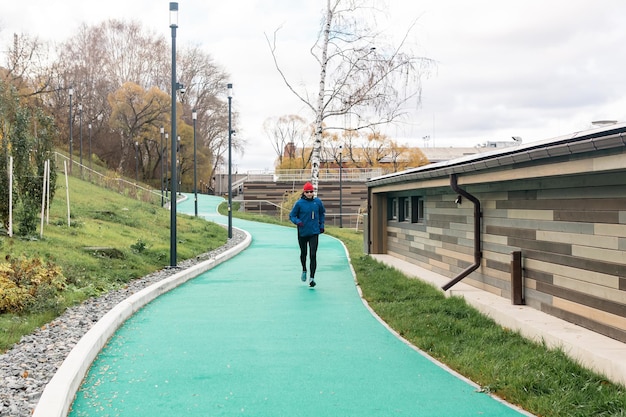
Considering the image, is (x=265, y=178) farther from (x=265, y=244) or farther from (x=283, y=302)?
(x=283, y=302)

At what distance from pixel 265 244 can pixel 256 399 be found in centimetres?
1719

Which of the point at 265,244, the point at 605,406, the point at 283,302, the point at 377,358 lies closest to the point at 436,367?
the point at 377,358

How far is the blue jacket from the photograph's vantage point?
1147cm

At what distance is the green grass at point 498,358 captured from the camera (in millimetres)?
4668

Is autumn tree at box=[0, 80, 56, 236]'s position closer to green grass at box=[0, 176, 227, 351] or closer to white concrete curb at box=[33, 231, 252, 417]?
green grass at box=[0, 176, 227, 351]

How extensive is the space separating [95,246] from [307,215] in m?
5.21

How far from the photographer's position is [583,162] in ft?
18.4

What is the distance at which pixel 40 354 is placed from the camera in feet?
20.8

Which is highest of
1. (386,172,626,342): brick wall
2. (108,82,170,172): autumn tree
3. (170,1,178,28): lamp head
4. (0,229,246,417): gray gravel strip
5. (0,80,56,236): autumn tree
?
(108,82,170,172): autumn tree

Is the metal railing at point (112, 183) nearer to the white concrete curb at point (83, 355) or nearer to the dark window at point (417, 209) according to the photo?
the dark window at point (417, 209)

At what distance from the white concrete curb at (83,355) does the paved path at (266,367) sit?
0.11 m

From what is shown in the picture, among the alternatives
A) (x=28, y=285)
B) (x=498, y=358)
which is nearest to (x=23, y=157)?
(x=28, y=285)

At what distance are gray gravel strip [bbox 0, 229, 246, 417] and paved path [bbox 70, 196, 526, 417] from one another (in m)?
0.37

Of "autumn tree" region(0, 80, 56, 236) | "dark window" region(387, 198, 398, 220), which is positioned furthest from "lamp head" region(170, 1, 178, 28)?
"dark window" region(387, 198, 398, 220)
